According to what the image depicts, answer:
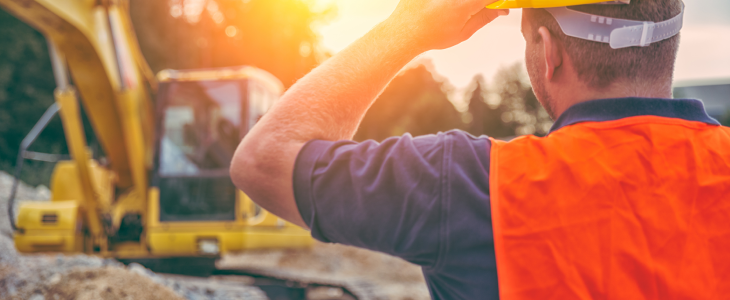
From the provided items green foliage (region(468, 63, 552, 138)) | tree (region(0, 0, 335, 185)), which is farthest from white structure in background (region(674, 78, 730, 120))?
tree (region(0, 0, 335, 185))

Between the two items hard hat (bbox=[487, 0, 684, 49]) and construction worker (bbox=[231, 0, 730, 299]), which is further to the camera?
hard hat (bbox=[487, 0, 684, 49])

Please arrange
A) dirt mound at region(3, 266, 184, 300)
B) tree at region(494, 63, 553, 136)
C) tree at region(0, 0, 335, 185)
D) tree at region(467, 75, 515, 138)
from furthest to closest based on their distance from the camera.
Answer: tree at region(494, 63, 553, 136) < tree at region(467, 75, 515, 138) < tree at region(0, 0, 335, 185) < dirt mound at region(3, 266, 184, 300)

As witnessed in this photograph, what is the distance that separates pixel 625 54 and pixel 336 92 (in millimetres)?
598

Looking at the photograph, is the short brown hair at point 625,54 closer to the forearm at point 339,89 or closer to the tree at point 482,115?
the forearm at point 339,89

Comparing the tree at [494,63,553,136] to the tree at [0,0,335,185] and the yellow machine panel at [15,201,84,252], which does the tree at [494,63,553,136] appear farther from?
the yellow machine panel at [15,201,84,252]

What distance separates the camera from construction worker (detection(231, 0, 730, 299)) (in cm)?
87

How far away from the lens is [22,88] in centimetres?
2066

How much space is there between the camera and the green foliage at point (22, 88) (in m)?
19.9

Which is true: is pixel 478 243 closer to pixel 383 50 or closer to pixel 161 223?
pixel 383 50

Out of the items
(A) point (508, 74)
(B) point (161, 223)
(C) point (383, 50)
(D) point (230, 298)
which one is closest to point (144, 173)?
(B) point (161, 223)

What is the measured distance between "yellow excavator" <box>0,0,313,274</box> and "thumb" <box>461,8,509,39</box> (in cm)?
525

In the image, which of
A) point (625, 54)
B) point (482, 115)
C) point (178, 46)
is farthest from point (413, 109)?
point (625, 54)

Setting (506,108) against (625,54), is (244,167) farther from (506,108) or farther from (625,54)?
(506,108)

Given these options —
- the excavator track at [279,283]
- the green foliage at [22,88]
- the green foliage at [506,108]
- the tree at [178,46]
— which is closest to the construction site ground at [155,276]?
the excavator track at [279,283]
